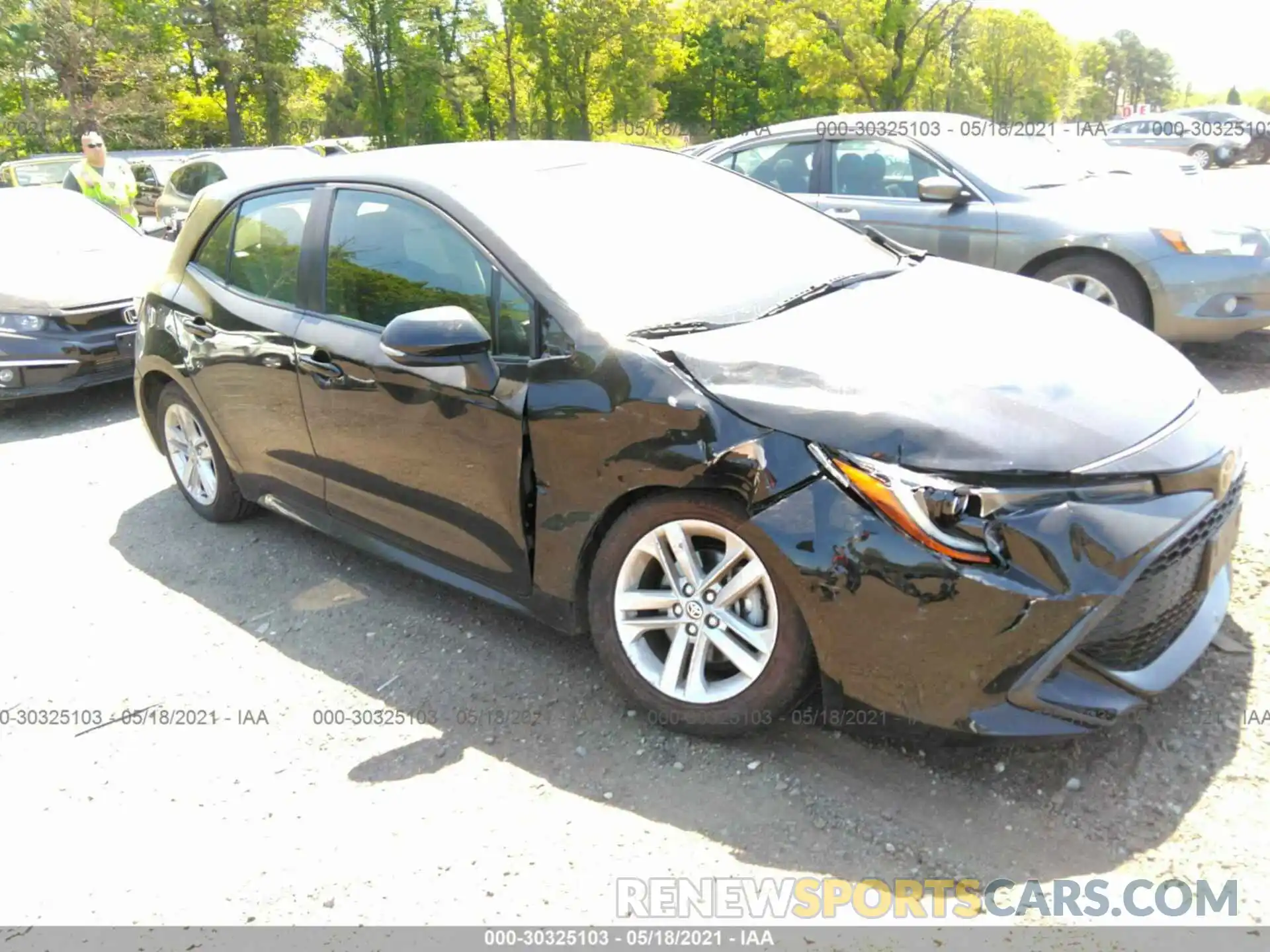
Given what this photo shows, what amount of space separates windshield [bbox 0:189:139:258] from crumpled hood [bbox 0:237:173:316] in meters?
0.08

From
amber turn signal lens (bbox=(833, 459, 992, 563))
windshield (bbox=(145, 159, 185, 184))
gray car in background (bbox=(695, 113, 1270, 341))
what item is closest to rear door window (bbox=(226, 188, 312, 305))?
amber turn signal lens (bbox=(833, 459, 992, 563))

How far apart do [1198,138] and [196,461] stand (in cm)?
2777

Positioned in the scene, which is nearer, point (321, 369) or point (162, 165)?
point (321, 369)

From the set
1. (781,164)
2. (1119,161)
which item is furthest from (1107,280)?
(781,164)

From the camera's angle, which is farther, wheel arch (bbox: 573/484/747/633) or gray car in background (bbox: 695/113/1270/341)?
gray car in background (bbox: 695/113/1270/341)

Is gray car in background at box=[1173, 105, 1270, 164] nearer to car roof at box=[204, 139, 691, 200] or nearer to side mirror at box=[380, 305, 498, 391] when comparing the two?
car roof at box=[204, 139, 691, 200]

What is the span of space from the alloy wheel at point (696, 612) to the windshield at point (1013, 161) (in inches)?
186

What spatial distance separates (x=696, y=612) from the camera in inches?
113

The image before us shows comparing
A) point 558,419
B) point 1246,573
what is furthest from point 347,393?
point 1246,573

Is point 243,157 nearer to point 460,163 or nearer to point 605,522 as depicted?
point 460,163

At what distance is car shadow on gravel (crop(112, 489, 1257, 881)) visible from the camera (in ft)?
8.39

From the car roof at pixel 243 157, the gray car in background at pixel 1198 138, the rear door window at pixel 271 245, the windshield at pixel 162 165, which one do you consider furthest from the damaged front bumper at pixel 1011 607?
the gray car in background at pixel 1198 138
